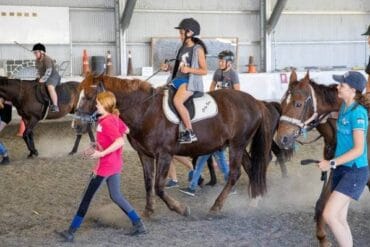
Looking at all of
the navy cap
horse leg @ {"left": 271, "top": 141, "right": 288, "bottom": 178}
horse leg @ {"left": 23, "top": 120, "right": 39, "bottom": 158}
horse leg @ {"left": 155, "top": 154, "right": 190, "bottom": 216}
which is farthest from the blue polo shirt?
horse leg @ {"left": 23, "top": 120, "right": 39, "bottom": 158}

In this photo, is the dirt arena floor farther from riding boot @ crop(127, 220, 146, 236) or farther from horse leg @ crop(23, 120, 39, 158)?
horse leg @ crop(23, 120, 39, 158)

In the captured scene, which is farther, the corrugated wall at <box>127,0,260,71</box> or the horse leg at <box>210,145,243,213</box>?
the corrugated wall at <box>127,0,260,71</box>

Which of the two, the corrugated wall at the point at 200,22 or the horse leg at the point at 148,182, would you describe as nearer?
the horse leg at the point at 148,182

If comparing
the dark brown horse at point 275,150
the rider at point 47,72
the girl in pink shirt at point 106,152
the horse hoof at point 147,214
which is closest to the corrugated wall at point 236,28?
the rider at point 47,72

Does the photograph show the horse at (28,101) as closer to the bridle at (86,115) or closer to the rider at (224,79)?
the rider at (224,79)

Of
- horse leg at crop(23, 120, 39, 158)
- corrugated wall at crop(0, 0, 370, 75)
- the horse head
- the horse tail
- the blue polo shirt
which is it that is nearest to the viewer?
the blue polo shirt

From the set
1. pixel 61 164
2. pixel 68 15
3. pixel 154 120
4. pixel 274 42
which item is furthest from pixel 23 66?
pixel 154 120

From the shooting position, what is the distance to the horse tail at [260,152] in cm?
688

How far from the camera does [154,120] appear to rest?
6.15 meters

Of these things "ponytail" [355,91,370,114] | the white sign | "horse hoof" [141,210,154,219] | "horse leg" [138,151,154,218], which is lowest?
"horse hoof" [141,210,154,219]

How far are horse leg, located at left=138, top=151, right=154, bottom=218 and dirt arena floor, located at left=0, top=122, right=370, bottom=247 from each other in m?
0.12

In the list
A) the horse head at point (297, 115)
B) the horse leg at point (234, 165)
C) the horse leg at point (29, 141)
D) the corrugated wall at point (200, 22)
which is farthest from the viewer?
the corrugated wall at point (200, 22)

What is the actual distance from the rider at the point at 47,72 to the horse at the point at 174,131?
517cm

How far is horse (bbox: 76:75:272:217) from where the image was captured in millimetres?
6043
